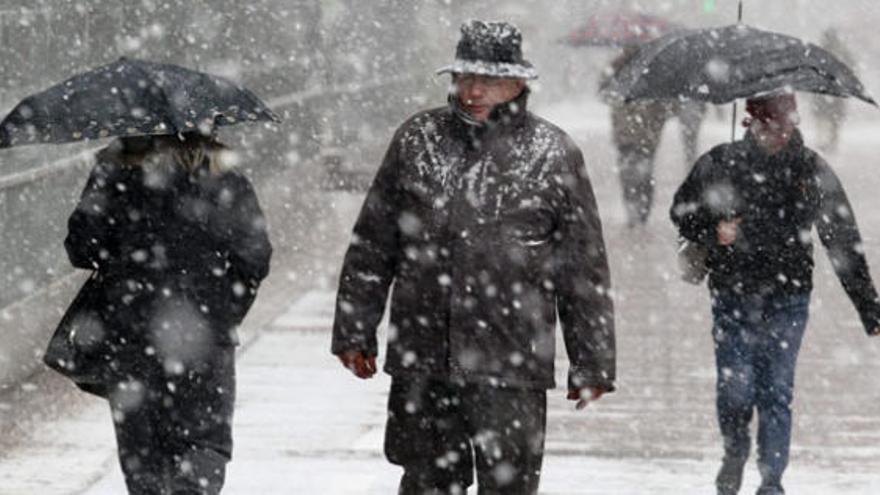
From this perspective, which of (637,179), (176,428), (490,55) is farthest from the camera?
(637,179)

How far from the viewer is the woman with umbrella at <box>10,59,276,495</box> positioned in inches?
288

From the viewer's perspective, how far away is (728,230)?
855cm

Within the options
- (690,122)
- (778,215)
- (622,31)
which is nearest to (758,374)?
(778,215)

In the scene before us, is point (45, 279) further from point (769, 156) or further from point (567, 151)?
point (567, 151)

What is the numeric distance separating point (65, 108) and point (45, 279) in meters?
5.38

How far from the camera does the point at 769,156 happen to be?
8586mm

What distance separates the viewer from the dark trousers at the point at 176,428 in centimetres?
733

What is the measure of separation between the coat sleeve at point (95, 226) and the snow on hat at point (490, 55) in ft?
4.17

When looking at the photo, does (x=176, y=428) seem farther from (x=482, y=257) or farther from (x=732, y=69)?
(x=732, y=69)

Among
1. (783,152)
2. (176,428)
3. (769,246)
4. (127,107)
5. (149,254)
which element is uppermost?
(127,107)

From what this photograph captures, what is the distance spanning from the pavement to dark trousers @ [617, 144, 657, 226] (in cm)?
312

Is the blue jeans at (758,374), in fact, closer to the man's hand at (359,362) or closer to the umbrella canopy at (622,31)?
the man's hand at (359,362)

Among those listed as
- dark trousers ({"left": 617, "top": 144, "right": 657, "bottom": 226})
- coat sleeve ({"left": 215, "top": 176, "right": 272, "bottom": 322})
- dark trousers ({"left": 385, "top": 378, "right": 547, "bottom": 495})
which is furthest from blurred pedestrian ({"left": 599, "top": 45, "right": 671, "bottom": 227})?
dark trousers ({"left": 385, "top": 378, "right": 547, "bottom": 495})

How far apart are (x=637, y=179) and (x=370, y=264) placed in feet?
44.2
